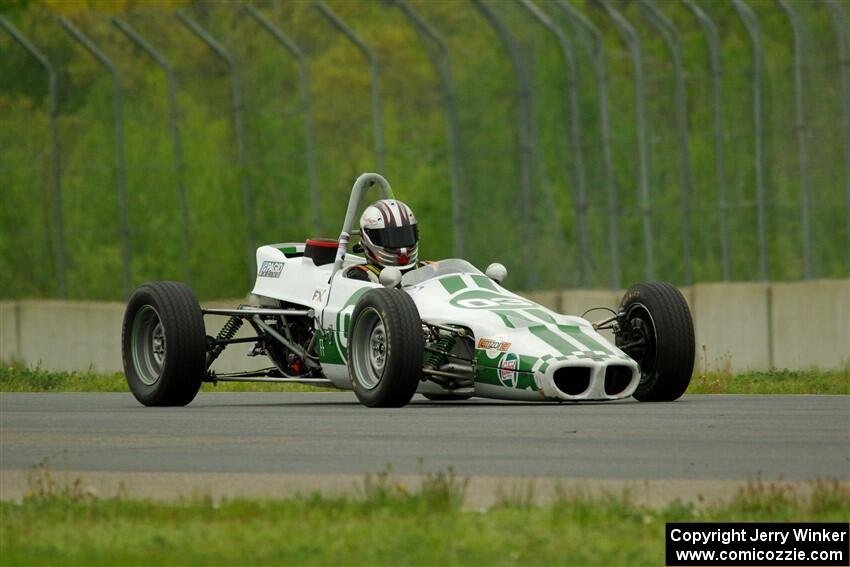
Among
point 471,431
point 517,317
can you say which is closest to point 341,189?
point 517,317

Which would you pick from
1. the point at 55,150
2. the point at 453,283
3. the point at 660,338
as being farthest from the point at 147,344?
the point at 55,150

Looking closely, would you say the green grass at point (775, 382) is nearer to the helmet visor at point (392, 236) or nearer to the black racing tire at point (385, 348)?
the helmet visor at point (392, 236)

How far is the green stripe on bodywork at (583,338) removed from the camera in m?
18.6

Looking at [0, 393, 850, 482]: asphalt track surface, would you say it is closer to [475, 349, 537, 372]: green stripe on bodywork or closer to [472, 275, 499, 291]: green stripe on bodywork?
[475, 349, 537, 372]: green stripe on bodywork

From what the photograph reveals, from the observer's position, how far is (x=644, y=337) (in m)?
19.6

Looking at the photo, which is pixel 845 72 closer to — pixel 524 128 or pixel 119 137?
pixel 524 128

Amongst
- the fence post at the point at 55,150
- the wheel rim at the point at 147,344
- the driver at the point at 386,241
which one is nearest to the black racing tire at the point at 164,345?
the wheel rim at the point at 147,344

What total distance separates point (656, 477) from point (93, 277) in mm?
19388

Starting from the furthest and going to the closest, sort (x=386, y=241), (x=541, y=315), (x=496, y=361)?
(x=386, y=241)
(x=541, y=315)
(x=496, y=361)

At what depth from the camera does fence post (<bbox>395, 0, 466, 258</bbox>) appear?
28828 mm

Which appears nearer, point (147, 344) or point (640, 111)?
point (147, 344)

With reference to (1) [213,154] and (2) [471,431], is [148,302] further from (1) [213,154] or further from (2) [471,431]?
(1) [213,154]

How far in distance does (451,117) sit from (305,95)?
2180 millimetres

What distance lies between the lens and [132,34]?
30.0 m
